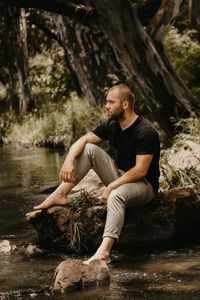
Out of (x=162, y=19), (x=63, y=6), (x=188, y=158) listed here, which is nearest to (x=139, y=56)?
(x=162, y=19)

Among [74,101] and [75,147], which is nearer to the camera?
[75,147]

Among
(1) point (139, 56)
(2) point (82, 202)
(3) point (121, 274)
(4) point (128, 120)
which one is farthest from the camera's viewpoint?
(1) point (139, 56)

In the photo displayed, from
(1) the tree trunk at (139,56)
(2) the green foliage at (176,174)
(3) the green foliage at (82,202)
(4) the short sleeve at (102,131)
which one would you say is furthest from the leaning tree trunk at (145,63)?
(3) the green foliage at (82,202)

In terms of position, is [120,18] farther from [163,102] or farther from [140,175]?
[140,175]

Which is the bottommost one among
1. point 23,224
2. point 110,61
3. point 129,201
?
point 23,224

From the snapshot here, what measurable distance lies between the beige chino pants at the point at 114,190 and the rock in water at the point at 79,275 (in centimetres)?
54

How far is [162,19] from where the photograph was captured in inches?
455

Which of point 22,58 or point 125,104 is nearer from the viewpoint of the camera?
point 125,104

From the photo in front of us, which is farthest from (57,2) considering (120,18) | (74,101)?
(74,101)

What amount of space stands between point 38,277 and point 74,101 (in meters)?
15.9

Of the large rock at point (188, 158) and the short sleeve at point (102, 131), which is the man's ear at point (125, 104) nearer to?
the short sleeve at point (102, 131)

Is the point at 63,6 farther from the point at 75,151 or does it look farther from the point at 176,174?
the point at 75,151

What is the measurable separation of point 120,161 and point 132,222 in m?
0.64

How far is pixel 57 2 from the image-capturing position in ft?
37.7
